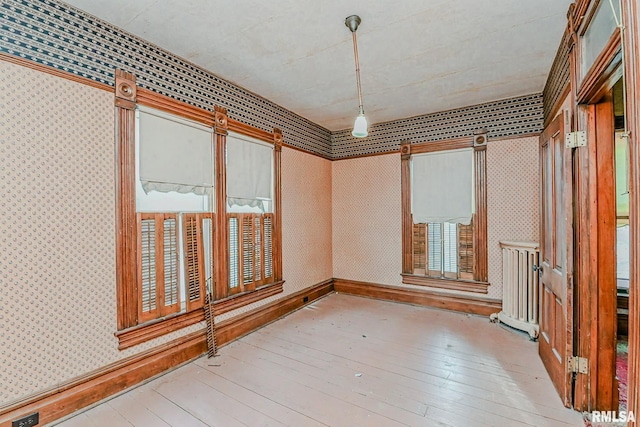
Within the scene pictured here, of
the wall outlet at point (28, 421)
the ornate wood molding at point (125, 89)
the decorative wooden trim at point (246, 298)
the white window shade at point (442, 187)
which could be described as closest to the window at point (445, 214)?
the white window shade at point (442, 187)

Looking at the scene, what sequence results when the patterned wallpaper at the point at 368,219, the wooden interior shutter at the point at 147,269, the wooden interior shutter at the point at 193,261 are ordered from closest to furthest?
the wooden interior shutter at the point at 147,269
the wooden interior shutter at the point at 193,261
the patterned wallpaper at the point at 368,219

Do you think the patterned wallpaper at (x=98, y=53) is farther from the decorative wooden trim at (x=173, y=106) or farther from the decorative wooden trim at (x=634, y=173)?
the decorative wooden trim at (x=634, y=173)

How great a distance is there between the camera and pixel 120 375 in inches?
94.3

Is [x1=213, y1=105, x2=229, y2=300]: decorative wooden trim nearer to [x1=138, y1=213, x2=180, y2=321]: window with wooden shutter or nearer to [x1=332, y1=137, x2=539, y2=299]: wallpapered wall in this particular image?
[x1=138, y1=213, x2=180, y2=321]: window with wooden shutter

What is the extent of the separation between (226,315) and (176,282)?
0.76 metres

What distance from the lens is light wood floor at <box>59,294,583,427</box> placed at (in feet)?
6.84

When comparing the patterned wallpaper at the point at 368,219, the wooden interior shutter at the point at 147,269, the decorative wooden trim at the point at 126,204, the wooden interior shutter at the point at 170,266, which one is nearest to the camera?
the decorative wooden trim at the point at 126,204

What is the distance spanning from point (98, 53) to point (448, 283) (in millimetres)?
4738

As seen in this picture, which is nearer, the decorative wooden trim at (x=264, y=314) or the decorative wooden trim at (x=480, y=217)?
the decorative wooden trim at (x=264, y=314)

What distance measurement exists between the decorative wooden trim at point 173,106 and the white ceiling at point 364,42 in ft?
1.46

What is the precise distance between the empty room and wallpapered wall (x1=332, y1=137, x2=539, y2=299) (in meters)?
0.04

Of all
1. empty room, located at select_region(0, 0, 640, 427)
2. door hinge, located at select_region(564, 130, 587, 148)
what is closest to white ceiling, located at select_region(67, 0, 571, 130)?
empty room, located at select_region(0, 0, 640, 427)

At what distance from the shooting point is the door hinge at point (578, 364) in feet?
6.71

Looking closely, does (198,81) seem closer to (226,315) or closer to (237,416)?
(226,315)
